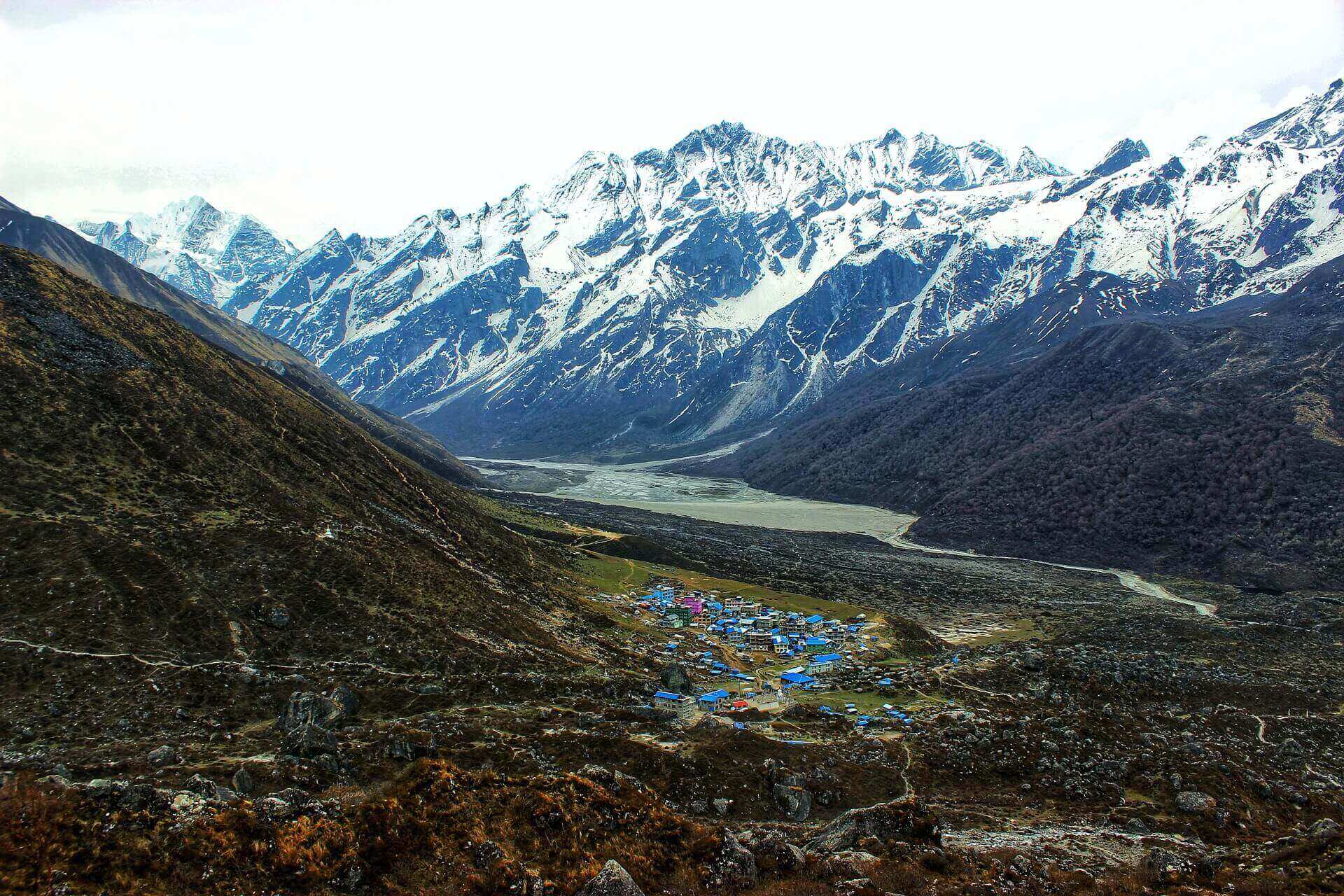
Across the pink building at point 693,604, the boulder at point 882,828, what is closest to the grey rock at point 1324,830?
the boulder at point 882,828

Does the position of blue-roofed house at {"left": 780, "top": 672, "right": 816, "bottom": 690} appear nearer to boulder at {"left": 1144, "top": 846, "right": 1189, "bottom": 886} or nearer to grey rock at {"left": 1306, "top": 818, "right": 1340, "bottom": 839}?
boulder at {"left": 1144, "top": 846, "right": 1189, "bottom": 886}

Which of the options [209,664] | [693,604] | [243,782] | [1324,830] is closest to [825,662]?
[693,604]

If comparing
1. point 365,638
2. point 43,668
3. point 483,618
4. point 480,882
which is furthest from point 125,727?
point 483,618

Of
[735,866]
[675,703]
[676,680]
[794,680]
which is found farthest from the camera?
[794,680]

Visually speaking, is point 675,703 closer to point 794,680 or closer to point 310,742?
point 794,680

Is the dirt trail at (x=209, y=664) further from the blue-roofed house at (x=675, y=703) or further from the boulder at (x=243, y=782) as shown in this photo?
the blue-roofed house at (x=675, y=703)

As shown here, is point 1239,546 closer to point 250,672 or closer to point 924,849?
point 924,849
